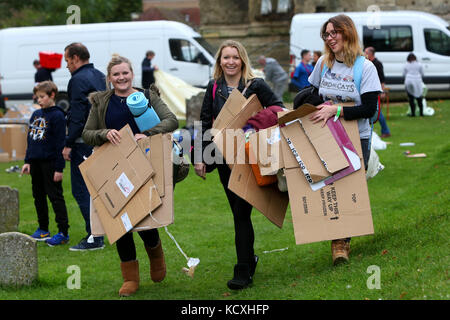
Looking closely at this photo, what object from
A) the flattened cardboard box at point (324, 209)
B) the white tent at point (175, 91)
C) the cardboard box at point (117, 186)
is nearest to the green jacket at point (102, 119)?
the cardboard box at point (117, 186)

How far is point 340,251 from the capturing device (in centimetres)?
623

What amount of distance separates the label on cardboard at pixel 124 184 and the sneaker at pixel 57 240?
3228mm

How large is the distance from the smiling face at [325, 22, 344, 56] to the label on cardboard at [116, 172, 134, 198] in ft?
6.17

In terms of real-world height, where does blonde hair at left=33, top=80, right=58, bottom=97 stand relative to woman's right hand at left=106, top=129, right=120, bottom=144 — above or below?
below

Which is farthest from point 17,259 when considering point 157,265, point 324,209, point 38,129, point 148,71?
point 148,71

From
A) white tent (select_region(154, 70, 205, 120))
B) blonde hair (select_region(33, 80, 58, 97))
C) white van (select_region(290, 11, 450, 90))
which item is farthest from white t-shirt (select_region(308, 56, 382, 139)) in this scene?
white van (select_region(290, 11, 450, 90))

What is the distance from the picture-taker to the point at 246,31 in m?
34.0

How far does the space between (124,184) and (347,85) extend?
1.86 m

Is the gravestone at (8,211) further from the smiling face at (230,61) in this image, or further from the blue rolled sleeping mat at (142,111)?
the smiling face at (230,61)

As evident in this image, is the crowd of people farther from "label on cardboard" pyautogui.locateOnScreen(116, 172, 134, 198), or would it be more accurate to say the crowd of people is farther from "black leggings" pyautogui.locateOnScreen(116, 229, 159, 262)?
"label on cardboard" pyautogui.locateOnScreen(116, 172, 134, 198)

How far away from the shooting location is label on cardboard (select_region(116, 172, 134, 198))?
562 cm

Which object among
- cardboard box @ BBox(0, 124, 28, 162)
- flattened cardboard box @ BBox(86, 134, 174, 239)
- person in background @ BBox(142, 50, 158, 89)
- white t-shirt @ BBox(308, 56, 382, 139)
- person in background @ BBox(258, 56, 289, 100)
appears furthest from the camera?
person in background @ BBox(142, 50, 158, 89)
